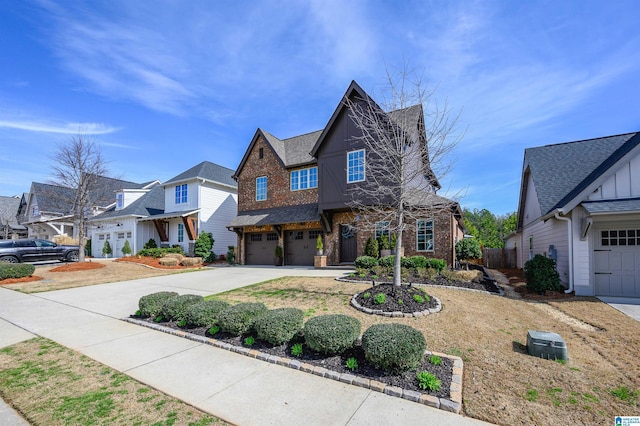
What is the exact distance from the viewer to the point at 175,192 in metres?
24.8

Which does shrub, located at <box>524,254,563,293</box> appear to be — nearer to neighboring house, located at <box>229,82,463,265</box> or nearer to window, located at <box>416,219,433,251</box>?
neighboring house, located at <box>229,82,463,265</box>

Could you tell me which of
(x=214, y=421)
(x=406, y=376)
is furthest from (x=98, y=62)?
(x=406, y=376)

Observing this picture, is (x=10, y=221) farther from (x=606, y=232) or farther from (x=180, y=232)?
(x=606, y=232)

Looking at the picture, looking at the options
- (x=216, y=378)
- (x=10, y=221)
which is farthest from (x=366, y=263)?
(x=10, y=221)

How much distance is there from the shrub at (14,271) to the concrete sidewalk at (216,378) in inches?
321

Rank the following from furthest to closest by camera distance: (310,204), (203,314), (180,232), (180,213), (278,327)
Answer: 1. (180,232)
2. (180,213)
3. (310,204)
4. (203,314)
5. (278,327)

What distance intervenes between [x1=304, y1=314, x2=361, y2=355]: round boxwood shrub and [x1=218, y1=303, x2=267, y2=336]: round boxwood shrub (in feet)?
4.71

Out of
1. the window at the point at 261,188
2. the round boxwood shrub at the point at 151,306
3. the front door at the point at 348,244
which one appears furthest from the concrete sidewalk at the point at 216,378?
the window at the point at 261,188

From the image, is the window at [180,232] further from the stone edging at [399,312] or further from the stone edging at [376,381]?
the stone edging at [399,312]

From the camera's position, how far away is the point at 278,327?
521cm

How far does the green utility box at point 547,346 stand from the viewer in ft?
15.1

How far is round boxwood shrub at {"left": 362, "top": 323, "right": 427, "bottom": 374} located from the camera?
4.02m

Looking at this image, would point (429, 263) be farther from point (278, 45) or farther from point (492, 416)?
point (278, 45)

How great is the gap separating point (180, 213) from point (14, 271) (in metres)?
9.87
